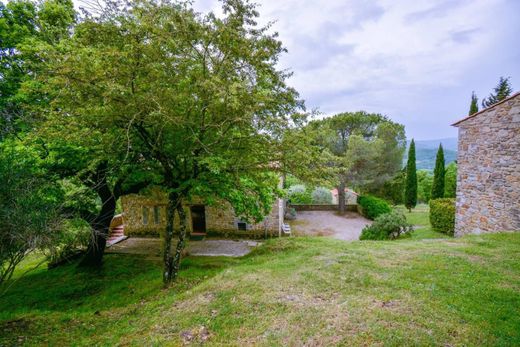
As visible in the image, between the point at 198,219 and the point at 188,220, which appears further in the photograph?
the point at 198,219

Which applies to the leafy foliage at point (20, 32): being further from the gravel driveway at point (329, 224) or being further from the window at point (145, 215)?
the gravel driveway at point (329, 224)

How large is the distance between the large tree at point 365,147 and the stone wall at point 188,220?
8.77 m

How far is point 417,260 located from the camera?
20.5 ft

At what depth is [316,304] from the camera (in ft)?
14.3

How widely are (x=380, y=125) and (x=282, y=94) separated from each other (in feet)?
57.9

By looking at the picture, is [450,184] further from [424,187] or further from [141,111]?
[141,111]

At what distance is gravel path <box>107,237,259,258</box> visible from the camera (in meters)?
10.8

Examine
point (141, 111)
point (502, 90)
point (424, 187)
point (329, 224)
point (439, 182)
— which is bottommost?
point (329, 224)

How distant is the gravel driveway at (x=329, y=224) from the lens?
15.0 metres

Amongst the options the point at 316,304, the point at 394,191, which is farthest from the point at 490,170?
the point at 394,191

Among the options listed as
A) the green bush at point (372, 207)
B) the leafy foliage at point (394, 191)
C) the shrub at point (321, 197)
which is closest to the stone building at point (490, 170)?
the green bush at point (372, 207)

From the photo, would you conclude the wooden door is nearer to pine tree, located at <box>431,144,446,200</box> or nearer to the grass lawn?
the grass lawn

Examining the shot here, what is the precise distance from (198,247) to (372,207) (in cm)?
1337

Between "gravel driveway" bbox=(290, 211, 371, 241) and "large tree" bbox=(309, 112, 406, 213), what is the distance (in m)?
1.85
